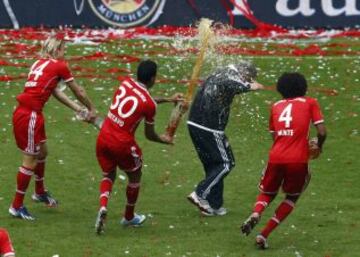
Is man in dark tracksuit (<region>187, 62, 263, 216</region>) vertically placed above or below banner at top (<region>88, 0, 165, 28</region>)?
above

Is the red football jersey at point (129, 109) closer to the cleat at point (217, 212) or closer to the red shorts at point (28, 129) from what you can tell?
the red shorts at point (28, 129)

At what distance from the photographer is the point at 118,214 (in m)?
14.9

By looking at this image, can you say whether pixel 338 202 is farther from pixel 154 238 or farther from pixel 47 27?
pixel 47 27

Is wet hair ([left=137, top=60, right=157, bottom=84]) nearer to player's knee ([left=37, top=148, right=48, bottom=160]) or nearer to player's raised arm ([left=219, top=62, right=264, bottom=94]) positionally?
player's raised arm ([left=219, top=62, right=264, bottom=94])

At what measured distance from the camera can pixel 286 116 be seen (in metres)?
13.0

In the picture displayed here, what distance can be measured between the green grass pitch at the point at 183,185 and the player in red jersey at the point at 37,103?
661mm

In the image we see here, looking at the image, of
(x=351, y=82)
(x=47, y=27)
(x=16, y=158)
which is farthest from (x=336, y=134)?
(x=47, y=27)

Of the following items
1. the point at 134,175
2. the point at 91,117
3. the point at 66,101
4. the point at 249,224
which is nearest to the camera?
the point at 249,224

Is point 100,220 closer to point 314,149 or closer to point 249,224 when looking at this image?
point 249,224

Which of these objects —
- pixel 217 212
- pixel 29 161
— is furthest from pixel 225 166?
pixel 29 161

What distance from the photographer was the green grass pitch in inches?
520

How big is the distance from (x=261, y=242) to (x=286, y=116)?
150cm

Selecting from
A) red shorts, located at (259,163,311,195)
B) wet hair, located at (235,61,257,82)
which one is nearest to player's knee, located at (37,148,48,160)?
wet hair, located at (235,61,257,82)

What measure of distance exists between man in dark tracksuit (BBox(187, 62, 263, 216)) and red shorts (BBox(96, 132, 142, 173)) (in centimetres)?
149
